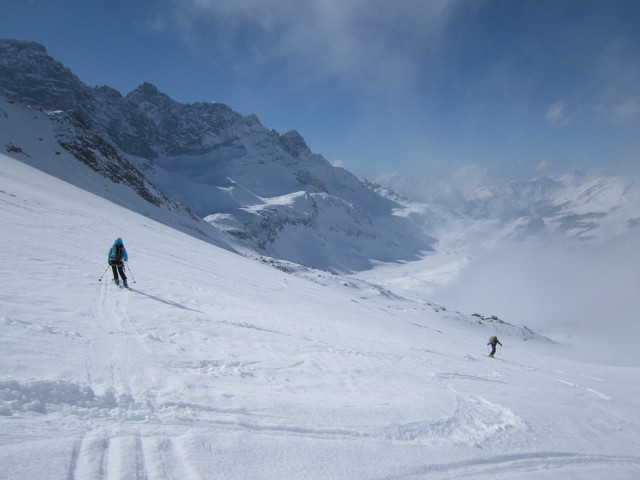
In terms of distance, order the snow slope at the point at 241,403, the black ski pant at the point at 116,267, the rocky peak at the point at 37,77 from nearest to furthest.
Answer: the snow slope at the point at 241,403, the black ski pant at the point at 116,267, the rocky peak at the point at 37,77

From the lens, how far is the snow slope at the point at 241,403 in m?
3.83

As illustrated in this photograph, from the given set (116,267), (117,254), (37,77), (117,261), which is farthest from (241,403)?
(37,77)

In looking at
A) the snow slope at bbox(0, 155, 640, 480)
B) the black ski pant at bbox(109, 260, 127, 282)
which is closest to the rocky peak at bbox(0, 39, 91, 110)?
the black ski pant at bbox(109, 260, 127, 282)

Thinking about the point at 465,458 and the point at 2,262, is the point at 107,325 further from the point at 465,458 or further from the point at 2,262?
the point at 465,458

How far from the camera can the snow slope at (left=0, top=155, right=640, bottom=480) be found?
3.83 metres

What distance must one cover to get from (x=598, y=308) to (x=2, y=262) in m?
242

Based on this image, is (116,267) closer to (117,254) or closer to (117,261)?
(117,261)

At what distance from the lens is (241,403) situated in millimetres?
5230

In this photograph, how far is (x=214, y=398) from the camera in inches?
204

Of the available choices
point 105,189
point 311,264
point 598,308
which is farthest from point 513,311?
point 105,189

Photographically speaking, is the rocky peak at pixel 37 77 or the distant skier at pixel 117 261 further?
the rocky peak at pixel 37 77

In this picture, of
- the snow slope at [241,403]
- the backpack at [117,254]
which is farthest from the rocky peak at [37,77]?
the snow slope at [241,403]

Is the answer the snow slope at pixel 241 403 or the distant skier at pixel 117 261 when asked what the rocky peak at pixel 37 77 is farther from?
the snow slope at pixel 241 403

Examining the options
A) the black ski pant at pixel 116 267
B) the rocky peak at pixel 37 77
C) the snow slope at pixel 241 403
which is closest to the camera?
the snow slope at pixel 241 403
